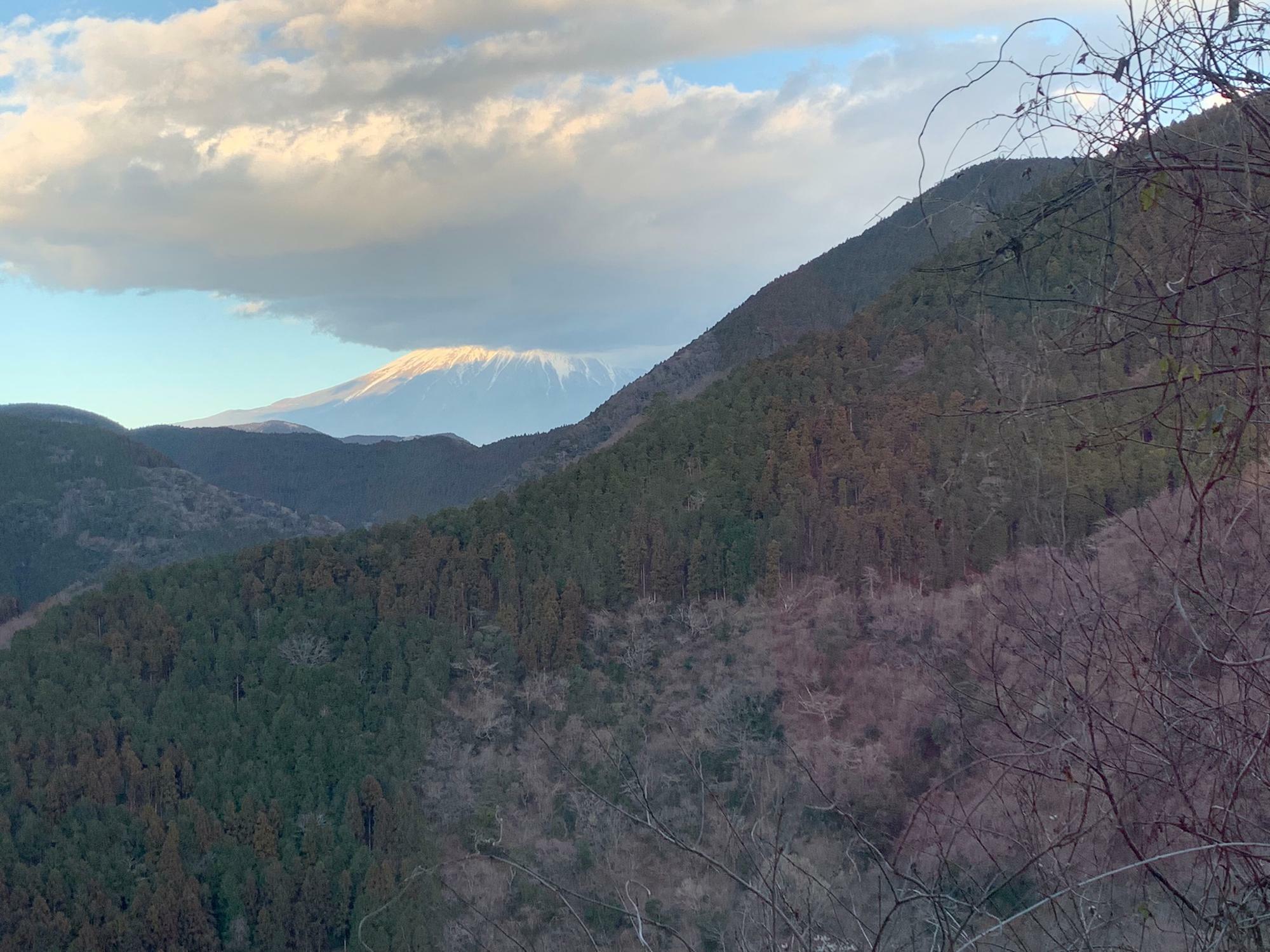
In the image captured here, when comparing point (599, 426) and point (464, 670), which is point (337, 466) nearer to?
point (599, 426)

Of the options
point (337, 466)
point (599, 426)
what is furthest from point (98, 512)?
point (599, 426)

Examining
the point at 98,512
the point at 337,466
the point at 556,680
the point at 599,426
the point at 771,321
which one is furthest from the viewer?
the point at 337,466

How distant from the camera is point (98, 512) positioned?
61969 millimetres

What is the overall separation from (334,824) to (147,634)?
797 centimetres

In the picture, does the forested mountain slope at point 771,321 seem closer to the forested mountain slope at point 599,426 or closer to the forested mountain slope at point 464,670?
the forested mountain slope at point 599,426

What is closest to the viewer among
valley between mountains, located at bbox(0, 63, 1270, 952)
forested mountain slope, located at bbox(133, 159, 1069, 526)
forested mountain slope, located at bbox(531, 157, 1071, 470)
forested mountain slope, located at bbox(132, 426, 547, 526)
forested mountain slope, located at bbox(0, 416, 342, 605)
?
forested mountain slope, located at bbox(133, 159, 1069, 526)

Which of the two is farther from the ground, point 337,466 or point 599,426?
point 337,466

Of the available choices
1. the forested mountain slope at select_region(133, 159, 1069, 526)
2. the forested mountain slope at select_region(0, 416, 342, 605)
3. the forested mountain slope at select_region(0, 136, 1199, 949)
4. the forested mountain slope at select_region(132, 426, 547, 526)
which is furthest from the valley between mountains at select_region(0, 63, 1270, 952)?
the forested mountain slope at select_region(132, 426, 547, 526)

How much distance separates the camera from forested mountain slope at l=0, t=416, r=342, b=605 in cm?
5794

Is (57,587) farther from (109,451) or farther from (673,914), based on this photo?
(673,914)

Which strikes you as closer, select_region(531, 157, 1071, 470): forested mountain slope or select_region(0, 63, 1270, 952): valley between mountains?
select_region(0, 63, 1270, 952): valley between mountains

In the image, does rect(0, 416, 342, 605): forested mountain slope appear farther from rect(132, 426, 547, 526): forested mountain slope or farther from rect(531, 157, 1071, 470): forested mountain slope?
rect(531, 157, 1071, 470): forested mountain slope

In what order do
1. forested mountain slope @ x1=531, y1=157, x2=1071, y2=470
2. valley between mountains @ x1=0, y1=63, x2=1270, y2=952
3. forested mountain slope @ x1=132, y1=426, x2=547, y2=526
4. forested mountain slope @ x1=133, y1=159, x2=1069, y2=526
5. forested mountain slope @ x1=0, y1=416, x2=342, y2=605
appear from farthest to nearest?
forested mountain slope @ x1=132, y1=426, x2=547, y2=526
forested mountain slope @ x1=0, y1=416, x2=342, y2=605
forested mountain slope @ x1=531, y1=157, x2=1071, y2=470
valley between mountains @ x1=0, y1=63, x2=1270, y2=952
forested mountain slope @ x1=133, y1=159, x2=1069, y2=526

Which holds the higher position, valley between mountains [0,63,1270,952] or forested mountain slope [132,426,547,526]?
forested mountain slope [132,426,547,526]
